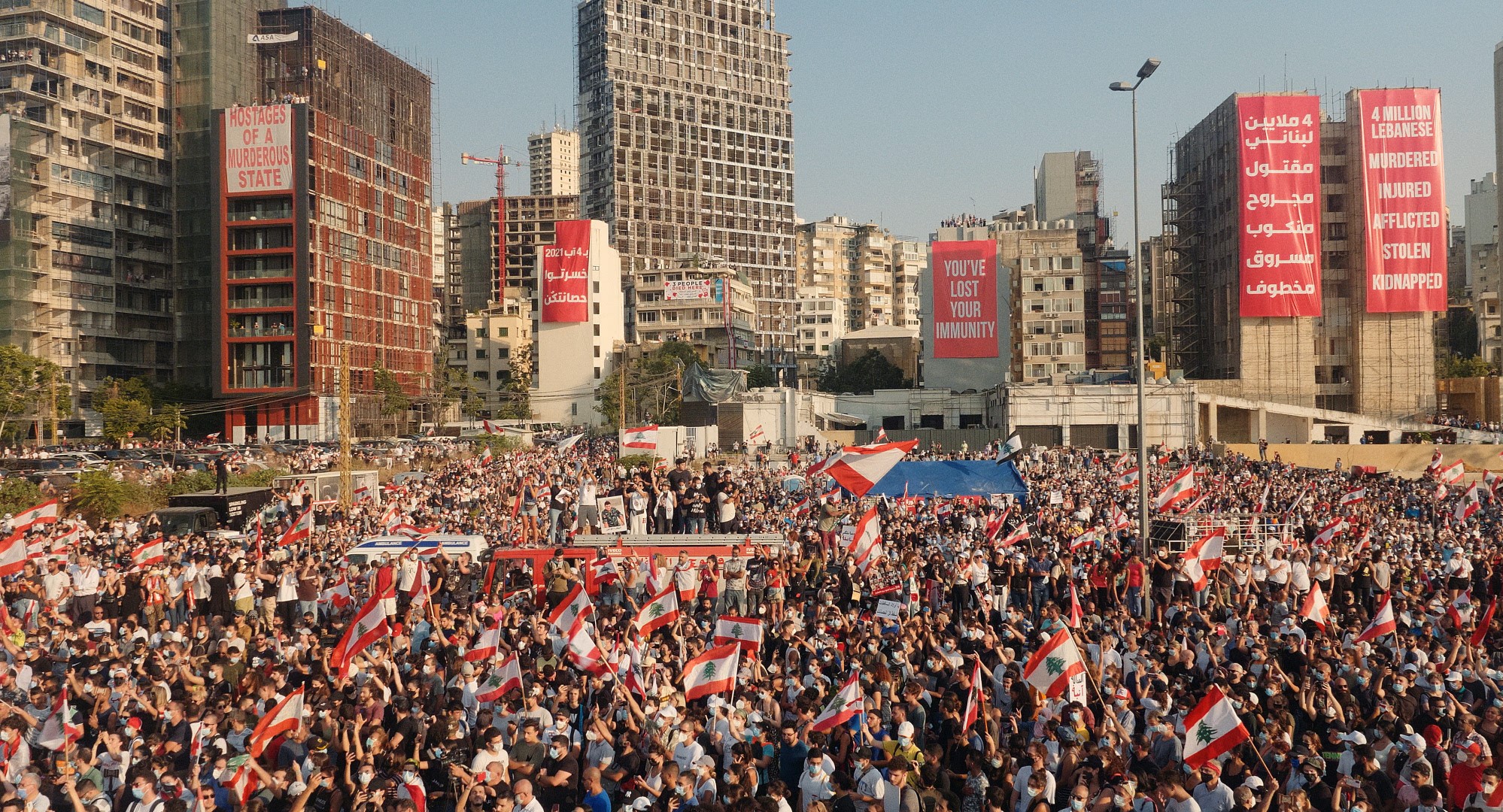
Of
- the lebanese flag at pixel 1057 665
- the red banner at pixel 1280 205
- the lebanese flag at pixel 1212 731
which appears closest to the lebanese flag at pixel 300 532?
the lebanese flag at pixel 1057 665

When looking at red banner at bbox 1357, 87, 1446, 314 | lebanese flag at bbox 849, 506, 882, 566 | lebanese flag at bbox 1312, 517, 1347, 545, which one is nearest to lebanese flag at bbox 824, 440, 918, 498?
lebanese flag at bbox 849, 506, 882, 566

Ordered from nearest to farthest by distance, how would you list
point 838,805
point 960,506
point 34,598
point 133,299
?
1. point 838,805
2. point 34,598
3. point 960,506
4. point 133,299

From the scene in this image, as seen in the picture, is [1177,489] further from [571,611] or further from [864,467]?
[571,611]

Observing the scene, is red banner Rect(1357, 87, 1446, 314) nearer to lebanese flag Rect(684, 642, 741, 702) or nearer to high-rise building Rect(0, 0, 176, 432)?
lebanese flag Rect(684, 642, 741, 702)

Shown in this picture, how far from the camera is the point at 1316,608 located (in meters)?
16.4

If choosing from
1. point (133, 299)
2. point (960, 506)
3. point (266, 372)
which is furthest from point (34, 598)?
point (133, 299)

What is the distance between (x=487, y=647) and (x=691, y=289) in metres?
102

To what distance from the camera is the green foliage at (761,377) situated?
109 meters

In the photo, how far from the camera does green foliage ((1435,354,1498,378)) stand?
8662cm

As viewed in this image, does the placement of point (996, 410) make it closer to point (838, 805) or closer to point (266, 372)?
point (266, 372)

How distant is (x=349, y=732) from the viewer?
1206cm

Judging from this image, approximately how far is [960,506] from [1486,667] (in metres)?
16.3

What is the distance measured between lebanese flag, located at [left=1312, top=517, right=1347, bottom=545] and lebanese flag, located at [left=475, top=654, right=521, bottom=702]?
16980 mm

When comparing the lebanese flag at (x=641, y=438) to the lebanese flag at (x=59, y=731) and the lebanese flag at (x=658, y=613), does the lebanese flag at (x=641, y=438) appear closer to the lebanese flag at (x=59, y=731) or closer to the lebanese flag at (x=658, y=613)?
the lebanese flag at (x=658, y=613)
